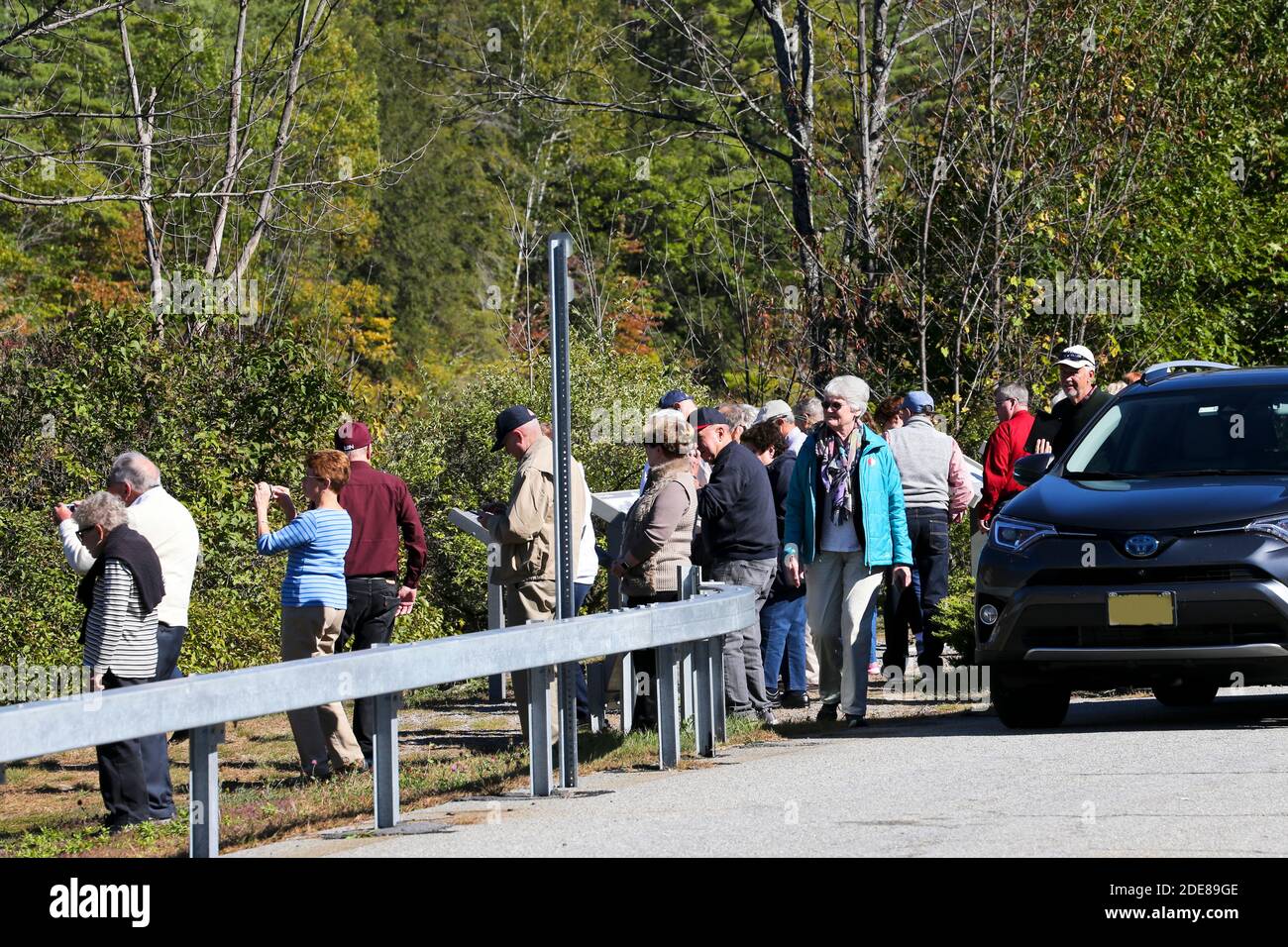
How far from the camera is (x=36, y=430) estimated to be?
17641 millimetres

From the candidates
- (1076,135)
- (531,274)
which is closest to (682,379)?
(1076,135)

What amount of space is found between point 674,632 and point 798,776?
107cm

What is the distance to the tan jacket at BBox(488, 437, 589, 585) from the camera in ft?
38.6

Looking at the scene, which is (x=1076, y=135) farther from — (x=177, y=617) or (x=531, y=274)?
(x=531, y=274)

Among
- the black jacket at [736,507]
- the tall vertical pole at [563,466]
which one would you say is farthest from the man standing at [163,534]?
the black jacket at [736,507]

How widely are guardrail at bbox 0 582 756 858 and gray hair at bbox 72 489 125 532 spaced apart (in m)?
2.32

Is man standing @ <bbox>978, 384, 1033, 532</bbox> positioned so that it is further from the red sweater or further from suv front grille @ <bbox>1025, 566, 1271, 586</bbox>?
suv front grille @ <bbox>1025, 566, 1271, 586</bbox>

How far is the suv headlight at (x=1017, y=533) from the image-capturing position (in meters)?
10.7

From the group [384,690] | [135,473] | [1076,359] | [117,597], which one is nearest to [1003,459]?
[1076,359]

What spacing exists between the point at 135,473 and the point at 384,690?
3105mm

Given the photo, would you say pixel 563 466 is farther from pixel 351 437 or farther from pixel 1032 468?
pixel 351 437

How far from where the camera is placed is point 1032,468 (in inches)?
450

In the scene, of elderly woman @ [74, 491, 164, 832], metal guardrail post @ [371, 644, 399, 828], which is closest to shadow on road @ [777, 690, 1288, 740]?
elderly woman @ [74, 491, 164, 832]
